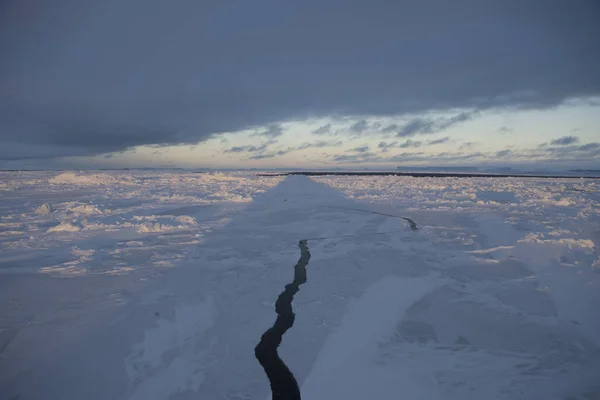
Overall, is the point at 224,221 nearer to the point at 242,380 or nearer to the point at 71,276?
the point at 71,276

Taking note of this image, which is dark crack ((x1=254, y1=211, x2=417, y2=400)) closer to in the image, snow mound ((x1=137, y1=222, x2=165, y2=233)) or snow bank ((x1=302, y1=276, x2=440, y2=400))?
snow bank ((x1=302, y1=276, x2=440, y2=400))

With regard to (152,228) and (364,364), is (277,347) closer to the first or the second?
(364,364)

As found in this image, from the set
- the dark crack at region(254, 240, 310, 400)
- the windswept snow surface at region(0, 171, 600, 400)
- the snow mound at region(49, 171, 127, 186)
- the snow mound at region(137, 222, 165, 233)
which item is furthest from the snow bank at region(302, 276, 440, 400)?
the snow mound at region(49, 171, 127, 186)

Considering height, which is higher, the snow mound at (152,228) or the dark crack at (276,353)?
the snow mound at (152,228)

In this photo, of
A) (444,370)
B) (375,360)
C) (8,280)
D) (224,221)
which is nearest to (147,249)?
(8,280)

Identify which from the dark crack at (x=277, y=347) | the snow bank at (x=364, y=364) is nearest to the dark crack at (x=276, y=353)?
the dark crack at (x=277, y=347)

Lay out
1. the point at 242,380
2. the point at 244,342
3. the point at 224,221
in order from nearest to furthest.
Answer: the point at 242,380, the point at 244,342, the point at 224,221

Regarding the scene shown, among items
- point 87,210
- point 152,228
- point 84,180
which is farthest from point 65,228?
point 84,180

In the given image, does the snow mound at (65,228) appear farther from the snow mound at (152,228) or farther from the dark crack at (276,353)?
the dark crack at (276,353)
